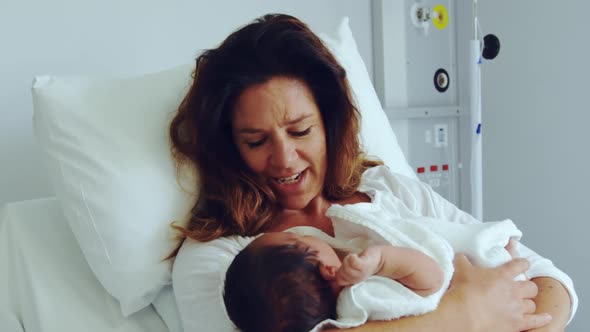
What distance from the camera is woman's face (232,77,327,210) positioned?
1070 millimetres

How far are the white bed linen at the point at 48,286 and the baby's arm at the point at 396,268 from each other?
59cm

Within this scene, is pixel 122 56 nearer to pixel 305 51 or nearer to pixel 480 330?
pixel 305 51

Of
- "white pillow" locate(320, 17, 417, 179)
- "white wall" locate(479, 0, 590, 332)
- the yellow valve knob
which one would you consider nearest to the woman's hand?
"white pillow" locate(320, 17, 417, 179)

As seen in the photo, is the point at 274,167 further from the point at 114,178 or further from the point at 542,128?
the point at 542,128

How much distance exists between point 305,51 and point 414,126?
1234mm

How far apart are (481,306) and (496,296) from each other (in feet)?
0.15

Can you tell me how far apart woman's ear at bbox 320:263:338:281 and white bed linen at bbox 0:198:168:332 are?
53cm

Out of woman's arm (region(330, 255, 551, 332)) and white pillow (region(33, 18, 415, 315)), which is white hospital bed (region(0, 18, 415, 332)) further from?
woman's arm (region(330, 255, 551, 332))

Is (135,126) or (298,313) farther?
(135,126)

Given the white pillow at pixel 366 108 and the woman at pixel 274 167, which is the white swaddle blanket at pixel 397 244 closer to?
the woman at pixel 274 167

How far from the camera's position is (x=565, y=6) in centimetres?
202

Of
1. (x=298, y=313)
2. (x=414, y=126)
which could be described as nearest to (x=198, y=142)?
(x=298, y=313)

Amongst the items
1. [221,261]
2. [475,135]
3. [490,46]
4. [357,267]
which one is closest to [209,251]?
[221,261]

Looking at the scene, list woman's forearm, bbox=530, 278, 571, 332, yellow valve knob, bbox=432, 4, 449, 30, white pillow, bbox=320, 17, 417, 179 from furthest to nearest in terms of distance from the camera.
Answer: yellow valve knob, bbox=432, 4, 449, 30 < white pillow, bbox=320, 17, 417, 179 < woman's forearm, bbox=530, 278, 571, 332
